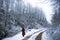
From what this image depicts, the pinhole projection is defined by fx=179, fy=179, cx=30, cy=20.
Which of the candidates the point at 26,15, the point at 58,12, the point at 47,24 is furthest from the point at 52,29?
the point at 26,15

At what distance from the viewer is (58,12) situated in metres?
4.47

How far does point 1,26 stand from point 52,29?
124cm

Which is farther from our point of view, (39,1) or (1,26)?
(39,1)

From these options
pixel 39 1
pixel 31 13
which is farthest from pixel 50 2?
pixel 31 13

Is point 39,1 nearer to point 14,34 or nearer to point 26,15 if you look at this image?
point 26,15

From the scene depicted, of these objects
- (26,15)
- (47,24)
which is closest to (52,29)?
(47,24)

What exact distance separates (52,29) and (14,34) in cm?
94

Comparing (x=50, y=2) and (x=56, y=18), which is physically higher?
(x=50, y=2)

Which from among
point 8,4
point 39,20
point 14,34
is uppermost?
point 8,4

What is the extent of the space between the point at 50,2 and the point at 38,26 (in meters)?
0.68

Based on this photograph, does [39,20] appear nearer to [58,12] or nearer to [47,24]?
[47,24]

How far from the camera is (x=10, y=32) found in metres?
4.25

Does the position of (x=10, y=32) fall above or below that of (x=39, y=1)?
below

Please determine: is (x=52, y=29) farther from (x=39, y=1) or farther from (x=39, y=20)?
(x=39, y=1)
